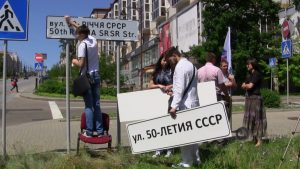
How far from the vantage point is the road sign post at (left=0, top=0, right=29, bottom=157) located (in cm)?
766

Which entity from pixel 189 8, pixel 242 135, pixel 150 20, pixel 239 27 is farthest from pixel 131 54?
pixel 242 135

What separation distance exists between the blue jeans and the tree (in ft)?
106

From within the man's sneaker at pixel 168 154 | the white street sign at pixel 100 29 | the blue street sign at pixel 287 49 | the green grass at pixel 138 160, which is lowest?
the man's sneaker at pixel 168 154

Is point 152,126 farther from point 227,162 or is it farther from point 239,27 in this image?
point 239,27

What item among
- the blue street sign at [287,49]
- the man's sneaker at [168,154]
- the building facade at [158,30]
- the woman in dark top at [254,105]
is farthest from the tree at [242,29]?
the man's sneaker at [168,154]

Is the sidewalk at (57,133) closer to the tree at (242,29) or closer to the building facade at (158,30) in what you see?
the tree at (242,29)

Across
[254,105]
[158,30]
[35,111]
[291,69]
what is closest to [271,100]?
[35,111]

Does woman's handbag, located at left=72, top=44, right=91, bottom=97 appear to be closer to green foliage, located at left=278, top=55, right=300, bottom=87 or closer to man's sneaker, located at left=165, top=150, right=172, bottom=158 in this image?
man's sneaker, located at left=165, top=150, right=172, bottom=158

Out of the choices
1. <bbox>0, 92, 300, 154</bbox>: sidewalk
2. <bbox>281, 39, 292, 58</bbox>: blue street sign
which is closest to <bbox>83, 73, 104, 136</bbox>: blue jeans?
<bbox>0, 92, 300, 154</bbox>: sidewalk

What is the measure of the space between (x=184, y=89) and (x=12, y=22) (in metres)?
3.06

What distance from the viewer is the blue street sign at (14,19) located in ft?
25.1

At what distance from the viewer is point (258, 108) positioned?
9.25 m

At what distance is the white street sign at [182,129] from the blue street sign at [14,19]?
2630mm

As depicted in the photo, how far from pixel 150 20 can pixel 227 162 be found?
8353cm
